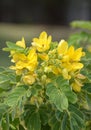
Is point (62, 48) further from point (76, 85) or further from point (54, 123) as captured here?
point (54, 123)

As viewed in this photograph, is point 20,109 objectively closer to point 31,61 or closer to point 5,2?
point 31,61

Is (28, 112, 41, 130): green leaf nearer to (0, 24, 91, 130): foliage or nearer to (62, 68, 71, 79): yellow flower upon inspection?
(0, 24, 91, 130): foliage

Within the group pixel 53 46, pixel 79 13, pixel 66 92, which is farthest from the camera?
pixel 79 13

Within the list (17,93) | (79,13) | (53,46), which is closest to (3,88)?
(17,93)

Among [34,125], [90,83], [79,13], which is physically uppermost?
[79,13]

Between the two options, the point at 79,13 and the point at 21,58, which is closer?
the point at 21,58

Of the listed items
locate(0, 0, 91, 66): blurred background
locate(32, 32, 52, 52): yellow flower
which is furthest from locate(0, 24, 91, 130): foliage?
locate(0, 0, 91, 66): blurred background

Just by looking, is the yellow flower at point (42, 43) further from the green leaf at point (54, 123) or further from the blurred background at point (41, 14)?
the blurred background at point (41, 14)
